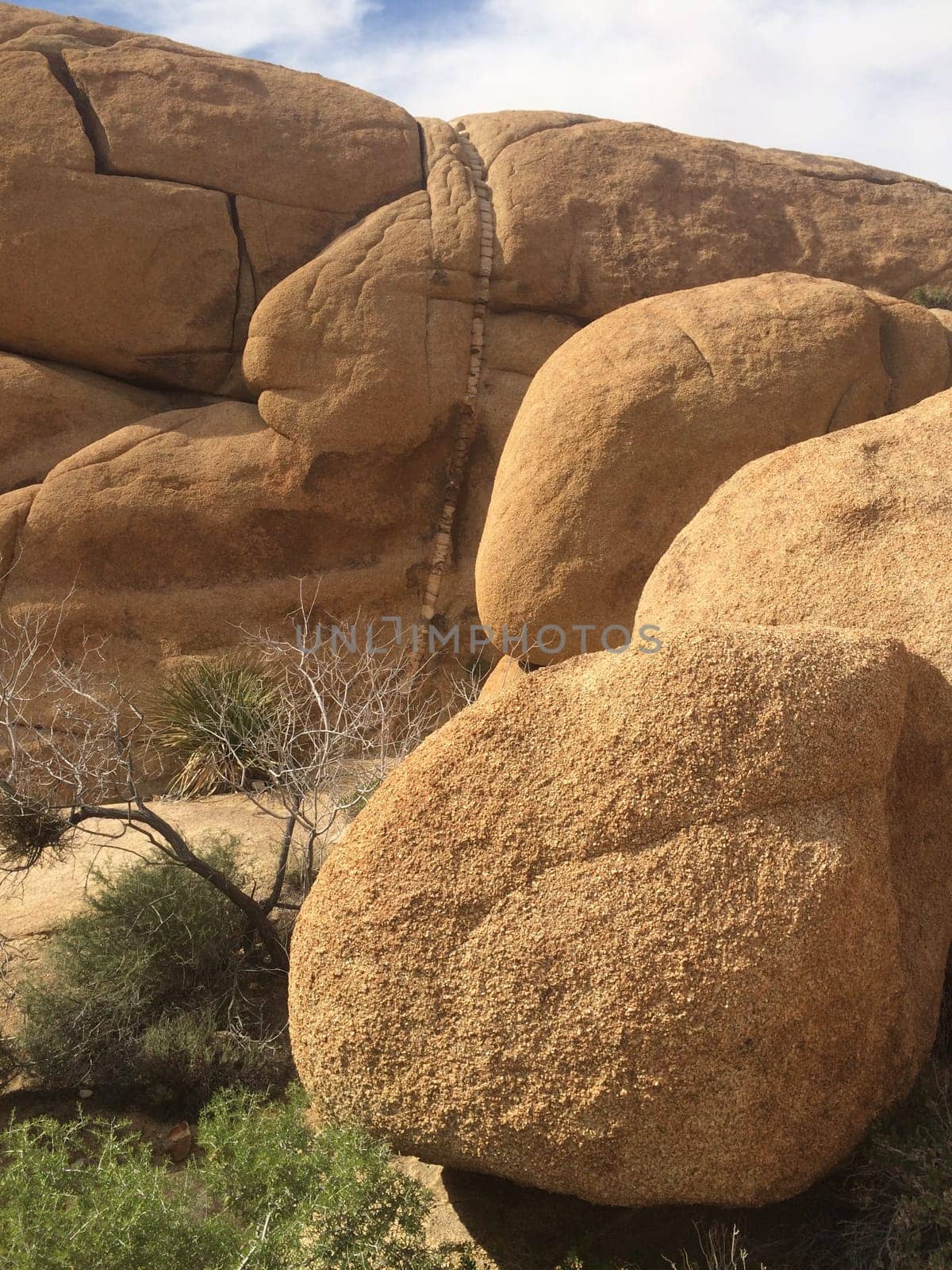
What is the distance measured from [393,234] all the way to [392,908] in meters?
6.95

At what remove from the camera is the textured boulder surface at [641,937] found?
259cm

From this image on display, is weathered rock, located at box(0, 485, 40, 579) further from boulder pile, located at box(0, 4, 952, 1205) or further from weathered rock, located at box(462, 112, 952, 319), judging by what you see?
weathered rock, located at box(462, 112, 952, 319)

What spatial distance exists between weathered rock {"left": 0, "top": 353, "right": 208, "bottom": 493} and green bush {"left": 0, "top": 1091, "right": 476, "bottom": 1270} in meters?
6.40

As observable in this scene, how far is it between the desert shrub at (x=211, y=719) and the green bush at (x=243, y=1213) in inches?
161

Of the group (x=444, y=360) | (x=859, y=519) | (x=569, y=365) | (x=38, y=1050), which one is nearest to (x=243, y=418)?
(x=444, y=360)

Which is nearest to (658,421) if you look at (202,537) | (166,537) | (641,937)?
(641,937)

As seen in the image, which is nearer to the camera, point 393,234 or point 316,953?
point 316,953

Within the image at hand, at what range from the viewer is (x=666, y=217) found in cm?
891

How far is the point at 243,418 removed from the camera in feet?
28.2

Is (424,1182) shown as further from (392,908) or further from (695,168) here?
(695,168)

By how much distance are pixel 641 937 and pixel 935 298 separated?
787 cm

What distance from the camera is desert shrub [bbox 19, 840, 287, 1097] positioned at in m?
4.77

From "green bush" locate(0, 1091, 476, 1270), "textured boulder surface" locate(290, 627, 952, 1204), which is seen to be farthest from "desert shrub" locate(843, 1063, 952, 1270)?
"green bush" locate(0, 1091, 476, 1270)

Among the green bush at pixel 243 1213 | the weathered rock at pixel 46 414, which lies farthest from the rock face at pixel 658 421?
the weathered rock at pixel 46 414
